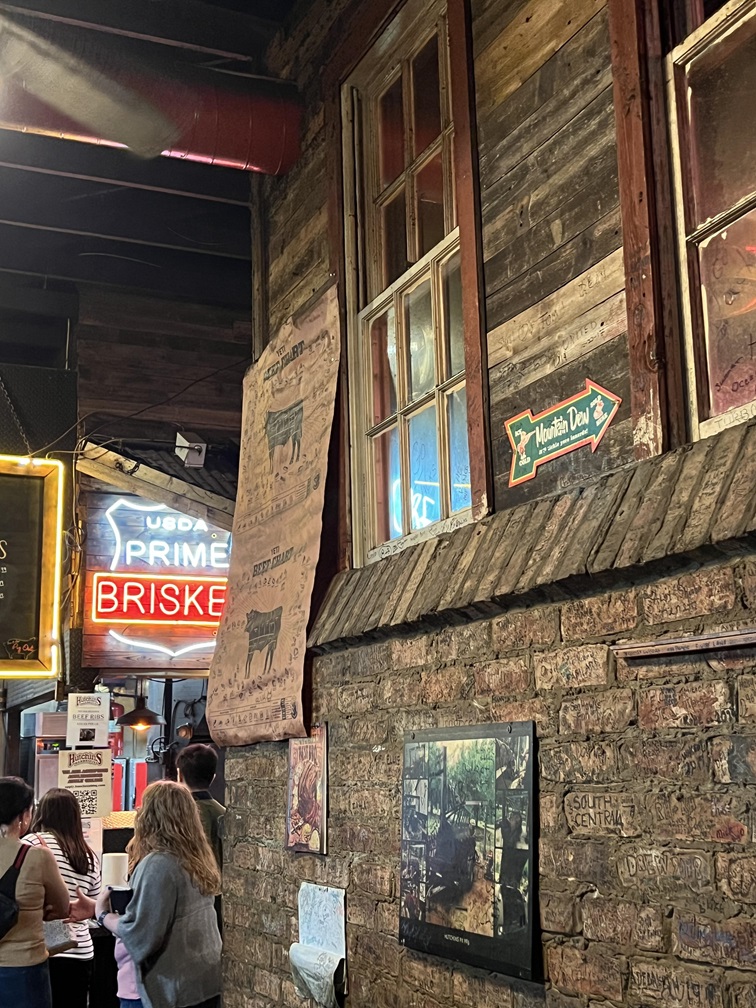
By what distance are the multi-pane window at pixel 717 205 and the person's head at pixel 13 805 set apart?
3772 millimetres

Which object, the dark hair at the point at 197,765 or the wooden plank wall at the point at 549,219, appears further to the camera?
the dark hair at the point at 197,765

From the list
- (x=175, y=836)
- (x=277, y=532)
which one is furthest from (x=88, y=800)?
(x=277, y=532)

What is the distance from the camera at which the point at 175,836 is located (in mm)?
4582

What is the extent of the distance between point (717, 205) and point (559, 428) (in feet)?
2.51

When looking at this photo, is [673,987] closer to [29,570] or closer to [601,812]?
[601,812]

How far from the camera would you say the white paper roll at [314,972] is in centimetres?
409

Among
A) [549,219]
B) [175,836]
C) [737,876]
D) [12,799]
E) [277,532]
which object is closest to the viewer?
[737,876]

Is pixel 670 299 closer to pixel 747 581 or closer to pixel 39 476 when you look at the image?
pixel 747 581

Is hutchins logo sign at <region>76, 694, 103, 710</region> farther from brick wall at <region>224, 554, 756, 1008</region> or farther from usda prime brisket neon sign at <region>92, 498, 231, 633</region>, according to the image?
brick wall at <region>224, 554, 756, 1008</region>

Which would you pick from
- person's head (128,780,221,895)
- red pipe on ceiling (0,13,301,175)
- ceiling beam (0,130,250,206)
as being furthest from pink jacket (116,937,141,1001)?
ceiling beam (0,130,250,206)

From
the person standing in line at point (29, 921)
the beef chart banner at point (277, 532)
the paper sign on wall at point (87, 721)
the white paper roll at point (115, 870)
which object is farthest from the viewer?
the paper sign on wall at point (87, 721)

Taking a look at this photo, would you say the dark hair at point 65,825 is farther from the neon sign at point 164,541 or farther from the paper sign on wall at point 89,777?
the neon sign at point 164,541

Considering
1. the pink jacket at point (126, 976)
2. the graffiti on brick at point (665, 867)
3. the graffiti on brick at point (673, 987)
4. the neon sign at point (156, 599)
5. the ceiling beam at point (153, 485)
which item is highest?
the ceiling beam at point (153, 485)

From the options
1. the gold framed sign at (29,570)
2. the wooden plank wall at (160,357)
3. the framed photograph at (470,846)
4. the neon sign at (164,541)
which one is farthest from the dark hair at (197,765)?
the neon sign at (164,541)
